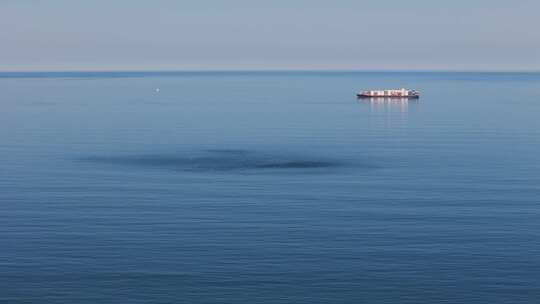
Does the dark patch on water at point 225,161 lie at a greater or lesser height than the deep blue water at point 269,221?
greater

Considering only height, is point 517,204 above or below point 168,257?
above

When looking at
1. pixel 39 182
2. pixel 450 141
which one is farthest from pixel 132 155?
pixel 450 141

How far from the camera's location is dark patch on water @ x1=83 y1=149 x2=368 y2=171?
358ft

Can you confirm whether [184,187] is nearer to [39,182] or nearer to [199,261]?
[39,182]

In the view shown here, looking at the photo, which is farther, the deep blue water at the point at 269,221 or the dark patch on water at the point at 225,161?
the dark patch on water at the point at 225,161

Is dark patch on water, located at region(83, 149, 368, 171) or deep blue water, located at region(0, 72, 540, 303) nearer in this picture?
deep blue water, located at region(0, 72, 540, 303)

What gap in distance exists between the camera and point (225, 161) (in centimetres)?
11481

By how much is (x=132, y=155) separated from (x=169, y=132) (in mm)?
37577

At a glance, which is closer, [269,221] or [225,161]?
[269,221]

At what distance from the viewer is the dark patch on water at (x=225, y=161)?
10906cm

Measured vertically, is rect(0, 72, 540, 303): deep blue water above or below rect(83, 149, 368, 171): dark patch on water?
below

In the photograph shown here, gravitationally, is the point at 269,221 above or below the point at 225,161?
below

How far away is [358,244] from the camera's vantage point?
66688mm

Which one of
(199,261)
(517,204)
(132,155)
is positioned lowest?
(199,261)
